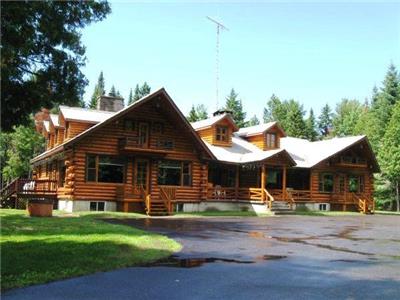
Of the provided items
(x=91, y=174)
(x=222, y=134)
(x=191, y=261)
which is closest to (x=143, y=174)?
(x=91, y=174)

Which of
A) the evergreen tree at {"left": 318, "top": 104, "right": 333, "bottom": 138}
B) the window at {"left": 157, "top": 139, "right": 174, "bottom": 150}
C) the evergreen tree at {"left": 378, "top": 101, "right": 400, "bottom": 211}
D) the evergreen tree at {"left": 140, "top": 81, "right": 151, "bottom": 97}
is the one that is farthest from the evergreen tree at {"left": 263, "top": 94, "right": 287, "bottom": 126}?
the window at {"left": 157, "top": 139, "right": 174, "bottom": 150}

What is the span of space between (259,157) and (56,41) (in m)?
22.5

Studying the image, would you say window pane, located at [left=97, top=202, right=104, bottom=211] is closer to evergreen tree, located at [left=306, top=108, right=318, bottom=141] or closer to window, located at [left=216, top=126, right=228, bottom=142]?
window, located at [left=216, top=126, right=228, bottom=142]

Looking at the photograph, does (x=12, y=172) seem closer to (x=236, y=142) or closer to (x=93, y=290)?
(x=236, y=142)

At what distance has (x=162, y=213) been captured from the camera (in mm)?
30312

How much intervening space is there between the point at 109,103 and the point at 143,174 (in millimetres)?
11000

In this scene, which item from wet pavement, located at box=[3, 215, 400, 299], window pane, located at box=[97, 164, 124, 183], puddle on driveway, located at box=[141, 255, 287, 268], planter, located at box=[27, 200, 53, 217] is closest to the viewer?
wet pavement, located at box=[3, 215, 400, 299]

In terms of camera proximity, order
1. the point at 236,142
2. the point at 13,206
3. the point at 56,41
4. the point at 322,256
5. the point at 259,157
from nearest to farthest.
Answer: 1. the point at 322,256
2. the point at 56,41
3. the point at 13,206
4. the point at 259,157
5. the point at 236,142

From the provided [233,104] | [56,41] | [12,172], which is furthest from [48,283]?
[233,104]

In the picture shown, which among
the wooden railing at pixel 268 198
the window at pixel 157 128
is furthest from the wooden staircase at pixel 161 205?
the wooden railing at pixel 268 198

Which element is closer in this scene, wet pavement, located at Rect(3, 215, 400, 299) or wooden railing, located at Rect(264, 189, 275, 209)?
wet pavement, located at Rect(3, 215, 400, 299)

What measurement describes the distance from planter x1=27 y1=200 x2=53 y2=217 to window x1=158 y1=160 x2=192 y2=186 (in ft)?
35.5

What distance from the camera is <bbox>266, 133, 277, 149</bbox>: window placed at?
4294cm

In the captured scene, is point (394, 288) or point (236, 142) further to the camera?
point (236, 142)
